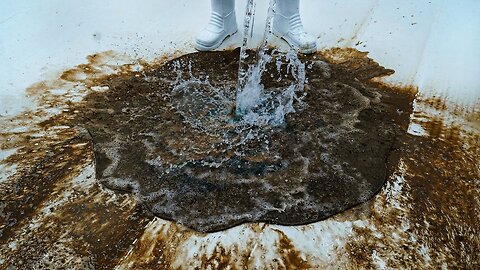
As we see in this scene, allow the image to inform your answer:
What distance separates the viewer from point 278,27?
6.89 ft

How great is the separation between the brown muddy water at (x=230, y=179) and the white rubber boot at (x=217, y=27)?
1.00 feet

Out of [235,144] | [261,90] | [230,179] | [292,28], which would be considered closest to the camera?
[230,179]

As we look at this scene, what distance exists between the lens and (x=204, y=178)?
1.30 meters

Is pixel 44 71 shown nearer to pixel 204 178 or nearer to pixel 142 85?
pixel 142 85

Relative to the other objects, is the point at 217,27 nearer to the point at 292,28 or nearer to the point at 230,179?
the point at 292,28

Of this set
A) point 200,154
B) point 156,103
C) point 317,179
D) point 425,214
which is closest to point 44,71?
point 156,103

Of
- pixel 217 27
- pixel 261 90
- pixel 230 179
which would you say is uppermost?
pixel 217 27

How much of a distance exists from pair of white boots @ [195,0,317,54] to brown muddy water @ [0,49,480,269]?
261 millimetres

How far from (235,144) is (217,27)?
810mm

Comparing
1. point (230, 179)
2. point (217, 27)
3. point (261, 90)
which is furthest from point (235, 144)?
point (217, 27)

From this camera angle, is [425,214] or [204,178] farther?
[204,178]

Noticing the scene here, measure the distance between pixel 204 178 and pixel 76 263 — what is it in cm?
41

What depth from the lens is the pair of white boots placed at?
199 cm

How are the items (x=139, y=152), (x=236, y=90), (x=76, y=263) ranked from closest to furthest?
(x=76, y=263)
(x=139, y=152)
(x=236, y=90)
